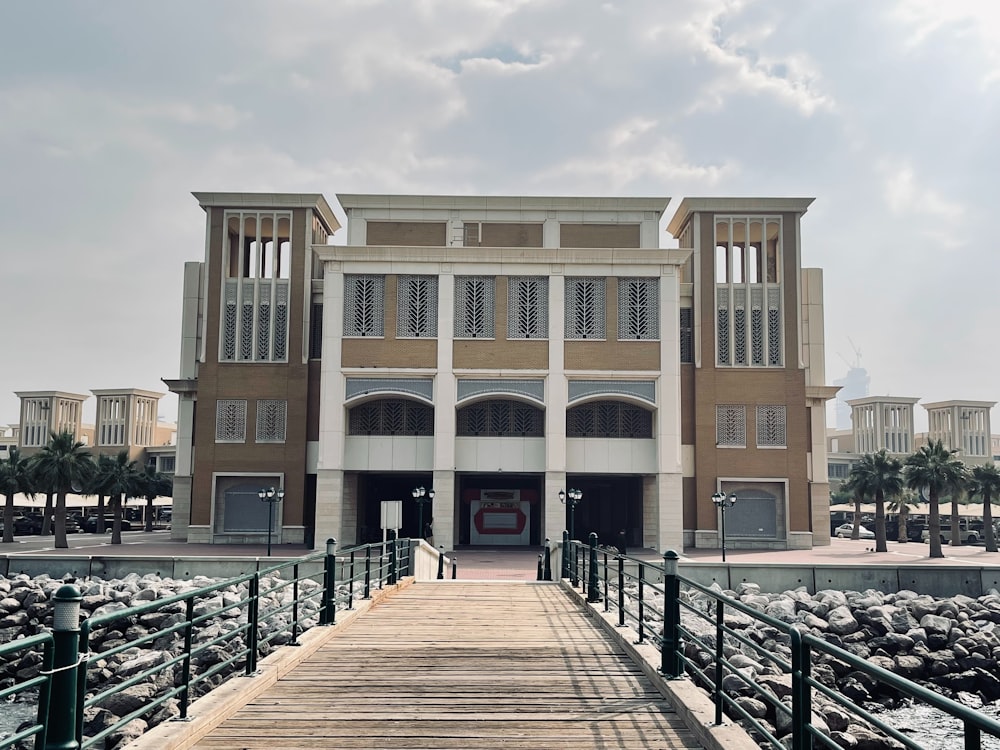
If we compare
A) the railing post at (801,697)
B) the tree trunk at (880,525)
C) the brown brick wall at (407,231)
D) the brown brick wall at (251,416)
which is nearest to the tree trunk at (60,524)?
the brown brick wall at (251,416)

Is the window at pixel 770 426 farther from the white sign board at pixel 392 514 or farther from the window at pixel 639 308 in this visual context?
the white sign board at pixel 392 514

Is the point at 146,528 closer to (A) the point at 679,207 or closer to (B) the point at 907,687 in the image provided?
(A) the point at 679,207

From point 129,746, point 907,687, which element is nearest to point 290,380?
point 129,746

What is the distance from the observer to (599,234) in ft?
145

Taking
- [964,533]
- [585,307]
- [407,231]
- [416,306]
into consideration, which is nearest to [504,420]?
[585,307]

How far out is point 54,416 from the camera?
10169cm

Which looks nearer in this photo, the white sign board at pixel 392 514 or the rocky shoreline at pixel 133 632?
the rocky shoreline at pixel 133 632

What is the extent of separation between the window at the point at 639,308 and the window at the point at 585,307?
833 millimetres

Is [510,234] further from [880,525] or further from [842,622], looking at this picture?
[842,622]

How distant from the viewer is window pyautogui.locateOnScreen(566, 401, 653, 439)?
40875mm

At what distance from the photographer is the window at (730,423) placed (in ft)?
139

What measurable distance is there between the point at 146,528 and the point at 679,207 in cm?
3950

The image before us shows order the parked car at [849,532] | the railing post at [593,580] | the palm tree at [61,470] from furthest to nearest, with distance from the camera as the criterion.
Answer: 1. the parked car at [849,532]
2. the palm tree at [61,470]
3. the railing post at [593,580]

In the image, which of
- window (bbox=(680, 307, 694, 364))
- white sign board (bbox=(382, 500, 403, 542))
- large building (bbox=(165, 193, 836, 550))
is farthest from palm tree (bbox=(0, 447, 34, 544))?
window (bbox=(680, 307, 694, 364))
